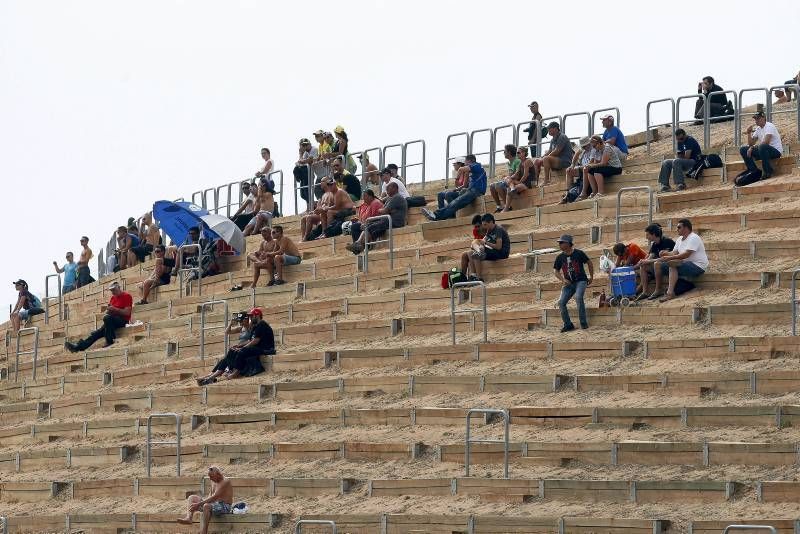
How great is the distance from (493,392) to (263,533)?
4.05 metres

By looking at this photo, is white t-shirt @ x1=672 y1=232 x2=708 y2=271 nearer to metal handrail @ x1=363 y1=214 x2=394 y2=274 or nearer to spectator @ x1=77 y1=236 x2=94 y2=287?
metal handrail @ x1=363 y1=214 x2=394 y2=274

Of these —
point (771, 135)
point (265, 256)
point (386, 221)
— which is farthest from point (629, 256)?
point (265, 256)

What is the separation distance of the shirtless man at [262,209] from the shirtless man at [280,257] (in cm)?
449

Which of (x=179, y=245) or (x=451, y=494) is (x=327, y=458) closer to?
(x=451, y=494)

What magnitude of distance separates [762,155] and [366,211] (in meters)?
7.42

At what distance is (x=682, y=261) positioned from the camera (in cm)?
2991

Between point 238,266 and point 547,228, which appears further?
point 238,266

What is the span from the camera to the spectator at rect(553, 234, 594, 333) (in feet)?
97.6

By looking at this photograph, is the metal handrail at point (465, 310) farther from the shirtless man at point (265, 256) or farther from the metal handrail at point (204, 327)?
the shirtless man at point (265, 256)

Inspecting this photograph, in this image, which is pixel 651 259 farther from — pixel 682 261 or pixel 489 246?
pixel 489 246

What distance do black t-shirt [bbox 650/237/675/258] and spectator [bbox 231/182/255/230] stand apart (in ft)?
47.5

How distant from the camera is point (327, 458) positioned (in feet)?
95.7

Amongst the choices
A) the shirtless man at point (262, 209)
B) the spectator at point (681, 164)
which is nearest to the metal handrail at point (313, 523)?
the spectator at point (681, 164)

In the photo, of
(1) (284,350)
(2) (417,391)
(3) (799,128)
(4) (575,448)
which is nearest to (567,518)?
(4) (575,448)
